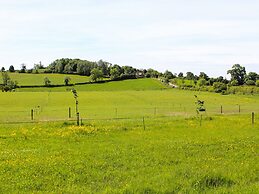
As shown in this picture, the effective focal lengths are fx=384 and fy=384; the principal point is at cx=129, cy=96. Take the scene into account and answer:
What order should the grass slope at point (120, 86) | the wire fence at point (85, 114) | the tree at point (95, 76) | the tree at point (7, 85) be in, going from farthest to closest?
the tree at point (95, 76), the grass slope at point (120, 86), the tree at point (7, 85), the wire fence at point (85, 114)

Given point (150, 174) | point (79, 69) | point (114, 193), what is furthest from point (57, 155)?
point (79, 69)

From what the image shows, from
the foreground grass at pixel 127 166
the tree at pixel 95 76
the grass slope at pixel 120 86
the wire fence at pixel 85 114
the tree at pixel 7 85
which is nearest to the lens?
the foreground grass at pixel 127 166

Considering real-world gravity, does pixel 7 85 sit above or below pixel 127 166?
above

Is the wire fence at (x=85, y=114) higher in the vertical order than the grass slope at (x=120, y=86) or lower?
lower

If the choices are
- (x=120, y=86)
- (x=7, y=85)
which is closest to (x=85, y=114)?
(x=7, y=85)

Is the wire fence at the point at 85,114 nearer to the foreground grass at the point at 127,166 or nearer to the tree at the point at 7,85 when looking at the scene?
the foreground grass at the point at 127,166

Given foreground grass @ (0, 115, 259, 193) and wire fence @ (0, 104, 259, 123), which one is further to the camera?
wire fence @ (0, 104, 259, 123)

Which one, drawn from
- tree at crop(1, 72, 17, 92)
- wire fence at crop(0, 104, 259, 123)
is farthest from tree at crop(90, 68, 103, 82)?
wire fence at crop(0, 104, 259, 123)

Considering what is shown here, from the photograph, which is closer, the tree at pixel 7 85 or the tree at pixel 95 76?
the tree at pixel 7 85

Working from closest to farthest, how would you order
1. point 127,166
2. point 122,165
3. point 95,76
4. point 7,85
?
point 127,166 < point 122,165 < point 7,85 < point 95,76

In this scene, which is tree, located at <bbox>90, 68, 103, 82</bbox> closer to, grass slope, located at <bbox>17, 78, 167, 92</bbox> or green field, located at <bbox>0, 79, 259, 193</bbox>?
grass slope, located at <bbox>17, 78, 167, 92</bbox>

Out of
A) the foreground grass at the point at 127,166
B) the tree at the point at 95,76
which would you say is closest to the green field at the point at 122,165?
the foreground grass at the point at 127,166

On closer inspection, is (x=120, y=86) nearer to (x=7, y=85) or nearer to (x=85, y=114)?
(x=7, y=85)

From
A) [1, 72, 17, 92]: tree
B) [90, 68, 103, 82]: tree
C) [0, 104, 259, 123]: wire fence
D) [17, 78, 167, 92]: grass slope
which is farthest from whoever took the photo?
[90, 68, 103, 82]: tree
